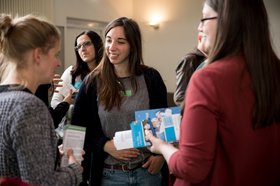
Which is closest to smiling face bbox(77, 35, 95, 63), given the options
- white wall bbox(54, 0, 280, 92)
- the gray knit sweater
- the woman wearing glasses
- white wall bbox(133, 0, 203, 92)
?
the woman wearing glasses

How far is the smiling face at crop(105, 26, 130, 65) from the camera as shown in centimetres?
173

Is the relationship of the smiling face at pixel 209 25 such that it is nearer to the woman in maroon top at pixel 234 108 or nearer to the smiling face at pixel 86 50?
the woman in maroon top at pixel 234 108

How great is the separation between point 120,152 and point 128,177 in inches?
5.6

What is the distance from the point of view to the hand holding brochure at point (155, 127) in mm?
1327

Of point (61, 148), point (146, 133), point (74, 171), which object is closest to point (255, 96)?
point (146, 133)

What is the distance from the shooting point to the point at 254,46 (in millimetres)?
938

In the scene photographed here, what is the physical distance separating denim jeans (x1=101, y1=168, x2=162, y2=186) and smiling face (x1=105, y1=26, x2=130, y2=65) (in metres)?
0.61

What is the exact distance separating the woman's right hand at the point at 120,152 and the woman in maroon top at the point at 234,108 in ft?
2.23

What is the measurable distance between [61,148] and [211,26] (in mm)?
762

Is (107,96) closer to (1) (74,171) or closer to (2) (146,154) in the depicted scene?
(2) (146,154)

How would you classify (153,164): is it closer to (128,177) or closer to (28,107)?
(128,177)

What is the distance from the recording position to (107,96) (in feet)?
5.48

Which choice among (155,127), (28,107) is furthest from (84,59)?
(28,107)

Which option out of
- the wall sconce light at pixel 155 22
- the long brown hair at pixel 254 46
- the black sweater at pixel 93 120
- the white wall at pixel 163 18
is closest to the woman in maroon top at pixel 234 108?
the long brown hair at pixel 254 46
